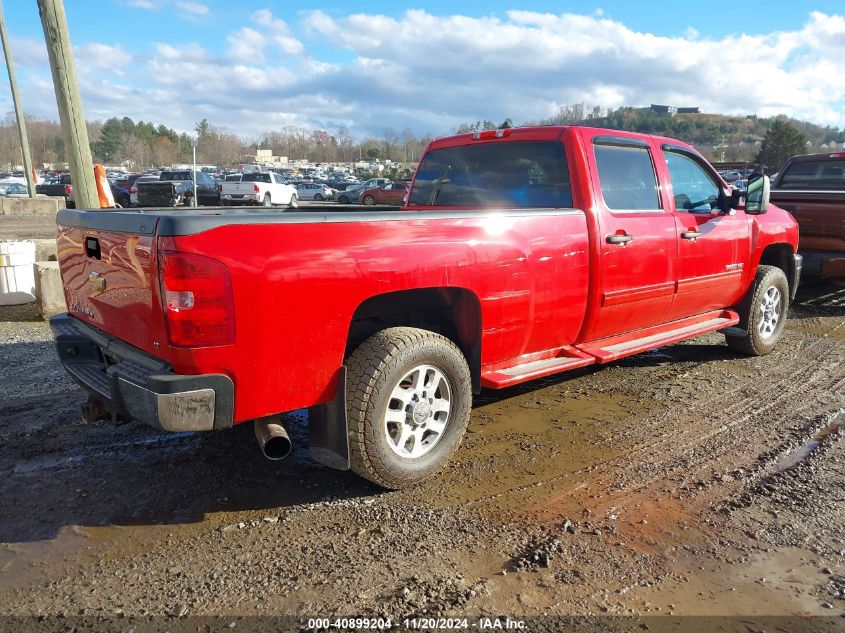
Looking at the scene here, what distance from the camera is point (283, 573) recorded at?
8.94 feet

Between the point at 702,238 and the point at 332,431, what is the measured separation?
3509 millimetres

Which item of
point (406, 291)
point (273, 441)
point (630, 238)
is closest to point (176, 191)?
point (630, 238)

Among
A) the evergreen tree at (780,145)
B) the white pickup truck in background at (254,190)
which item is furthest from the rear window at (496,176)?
the evergreen tree at (780,145)

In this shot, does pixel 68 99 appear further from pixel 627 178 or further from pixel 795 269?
pixel 795 269

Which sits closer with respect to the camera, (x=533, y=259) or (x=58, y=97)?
(x=533, y=259)

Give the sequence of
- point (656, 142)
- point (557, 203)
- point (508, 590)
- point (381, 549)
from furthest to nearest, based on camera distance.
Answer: point (656, 142) < point (557, 203) < point (381, 549) < point (508, 590)

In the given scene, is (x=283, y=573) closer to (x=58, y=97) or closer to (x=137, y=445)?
(x=137, y=445)

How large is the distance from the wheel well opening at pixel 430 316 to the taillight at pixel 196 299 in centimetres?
79

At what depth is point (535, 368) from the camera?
13.2 ft

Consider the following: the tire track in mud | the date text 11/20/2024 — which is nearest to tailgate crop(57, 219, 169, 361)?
the date text 11/20/2024

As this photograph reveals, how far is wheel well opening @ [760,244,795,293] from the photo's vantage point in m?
6.47

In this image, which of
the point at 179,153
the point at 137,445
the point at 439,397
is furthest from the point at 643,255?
the point at 179,153

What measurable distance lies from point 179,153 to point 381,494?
130759 mm

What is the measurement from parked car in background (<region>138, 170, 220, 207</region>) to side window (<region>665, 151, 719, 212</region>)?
845 inches
